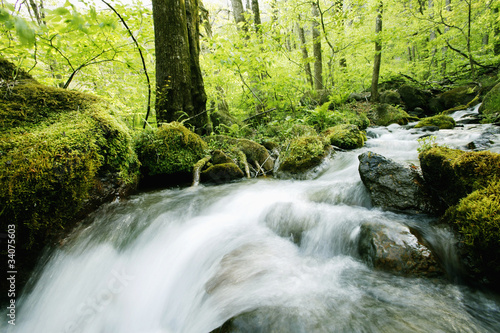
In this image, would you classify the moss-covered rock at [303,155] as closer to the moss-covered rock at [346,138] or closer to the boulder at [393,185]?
the moss-covered rock at [346,138]

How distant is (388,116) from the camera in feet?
31.6

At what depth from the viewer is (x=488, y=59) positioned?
390 inches

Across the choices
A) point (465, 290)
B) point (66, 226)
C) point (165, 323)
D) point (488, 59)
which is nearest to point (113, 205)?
point (66, 226)

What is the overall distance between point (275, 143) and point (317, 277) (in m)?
4.58

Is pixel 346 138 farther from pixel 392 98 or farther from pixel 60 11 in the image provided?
pixel 392 98

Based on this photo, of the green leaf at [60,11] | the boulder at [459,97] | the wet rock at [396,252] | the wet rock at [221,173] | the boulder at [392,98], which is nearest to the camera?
the green leaf at [60,11]

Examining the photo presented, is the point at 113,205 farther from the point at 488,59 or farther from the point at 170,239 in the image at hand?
the point at 488,59

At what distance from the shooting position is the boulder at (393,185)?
9.02 feet

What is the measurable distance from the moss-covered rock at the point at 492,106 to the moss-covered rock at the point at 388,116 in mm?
2292

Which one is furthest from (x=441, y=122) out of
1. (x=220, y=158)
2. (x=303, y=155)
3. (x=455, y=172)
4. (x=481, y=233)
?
(x=220, y=158)

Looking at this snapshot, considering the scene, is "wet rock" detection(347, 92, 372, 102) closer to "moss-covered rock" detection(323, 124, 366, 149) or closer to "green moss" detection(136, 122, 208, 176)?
"moss-covered rock" detection(323, 124, 366, 149)

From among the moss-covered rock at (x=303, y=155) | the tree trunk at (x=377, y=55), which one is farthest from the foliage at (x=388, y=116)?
the moss-covered rock at (x=303, y=155)

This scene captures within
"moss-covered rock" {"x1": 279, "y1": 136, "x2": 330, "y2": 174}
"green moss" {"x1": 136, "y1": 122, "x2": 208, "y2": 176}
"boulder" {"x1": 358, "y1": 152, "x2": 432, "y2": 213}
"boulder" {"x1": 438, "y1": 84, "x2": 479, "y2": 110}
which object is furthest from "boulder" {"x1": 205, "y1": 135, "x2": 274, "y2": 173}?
"boulder" {"x1": 438, "y1": 84, "x2": 479, "y2": 110}

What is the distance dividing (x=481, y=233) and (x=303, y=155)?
3.58 metres
